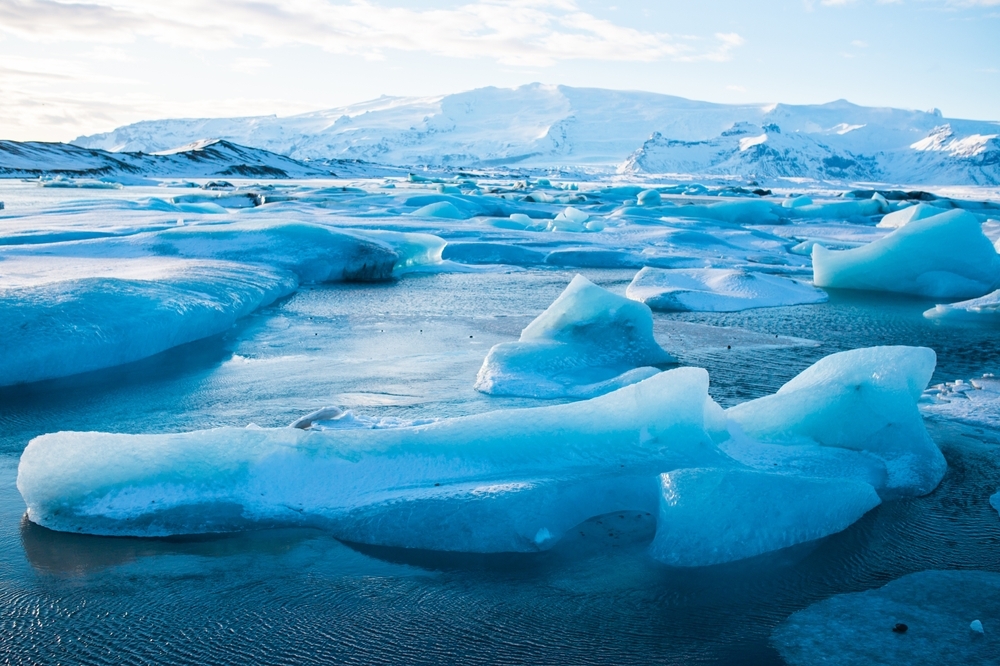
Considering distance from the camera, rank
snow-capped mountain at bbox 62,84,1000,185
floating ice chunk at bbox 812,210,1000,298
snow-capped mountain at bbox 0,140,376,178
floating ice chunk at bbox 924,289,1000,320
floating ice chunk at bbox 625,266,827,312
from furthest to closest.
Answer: snow-capped mountain at bbox 62,84,1000,185, snow-capped mountain at bbox 0,140,376,178, floating ice chunk at bbox 812,210,1000,298, floating ice chunk at bbox 625,266,827,312, floating ice chunk at bbox 924,289,1000,320

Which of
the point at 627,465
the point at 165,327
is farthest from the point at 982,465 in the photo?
the point at 165,327

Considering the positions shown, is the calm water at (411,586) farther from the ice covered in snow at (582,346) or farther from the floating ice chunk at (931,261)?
the floating ice chunk at (931,261)

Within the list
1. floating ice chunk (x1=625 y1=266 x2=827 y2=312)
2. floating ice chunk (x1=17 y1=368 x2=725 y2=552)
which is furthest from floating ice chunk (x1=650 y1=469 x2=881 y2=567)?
floating ice chunk (x1=625 y1=266 x2=827 y2=312)

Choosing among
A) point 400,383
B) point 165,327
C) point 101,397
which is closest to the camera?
point 101,397

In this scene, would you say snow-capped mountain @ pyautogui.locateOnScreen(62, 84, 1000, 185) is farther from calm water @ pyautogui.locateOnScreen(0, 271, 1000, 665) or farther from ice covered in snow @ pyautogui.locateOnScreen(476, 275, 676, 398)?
calm water @ pyautogui.locateOnScreen(0, 271, 1000, 665)

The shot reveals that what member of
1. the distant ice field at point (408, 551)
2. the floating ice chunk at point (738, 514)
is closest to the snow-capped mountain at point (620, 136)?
the distant ice field at point (408, 551)

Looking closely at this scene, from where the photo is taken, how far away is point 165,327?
464 centimetres

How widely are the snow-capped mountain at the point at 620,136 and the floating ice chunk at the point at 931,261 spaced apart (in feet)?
161

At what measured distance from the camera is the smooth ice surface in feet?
6.13

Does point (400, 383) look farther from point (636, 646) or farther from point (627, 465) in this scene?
point (636, 646)

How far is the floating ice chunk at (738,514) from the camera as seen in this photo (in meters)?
2.35

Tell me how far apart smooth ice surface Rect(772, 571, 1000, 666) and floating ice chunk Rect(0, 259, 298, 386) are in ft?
11.4

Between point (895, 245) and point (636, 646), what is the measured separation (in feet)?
21.9

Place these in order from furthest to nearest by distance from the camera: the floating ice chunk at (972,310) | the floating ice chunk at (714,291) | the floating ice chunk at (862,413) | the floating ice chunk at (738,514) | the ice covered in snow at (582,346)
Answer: the floating ice chunk at (714,291)
the floating ice chunk at (972,310)
the ice covered in snow at (582,346)
the floating ice chunk at (862,413)
the floating ice chunk at (738,514)
